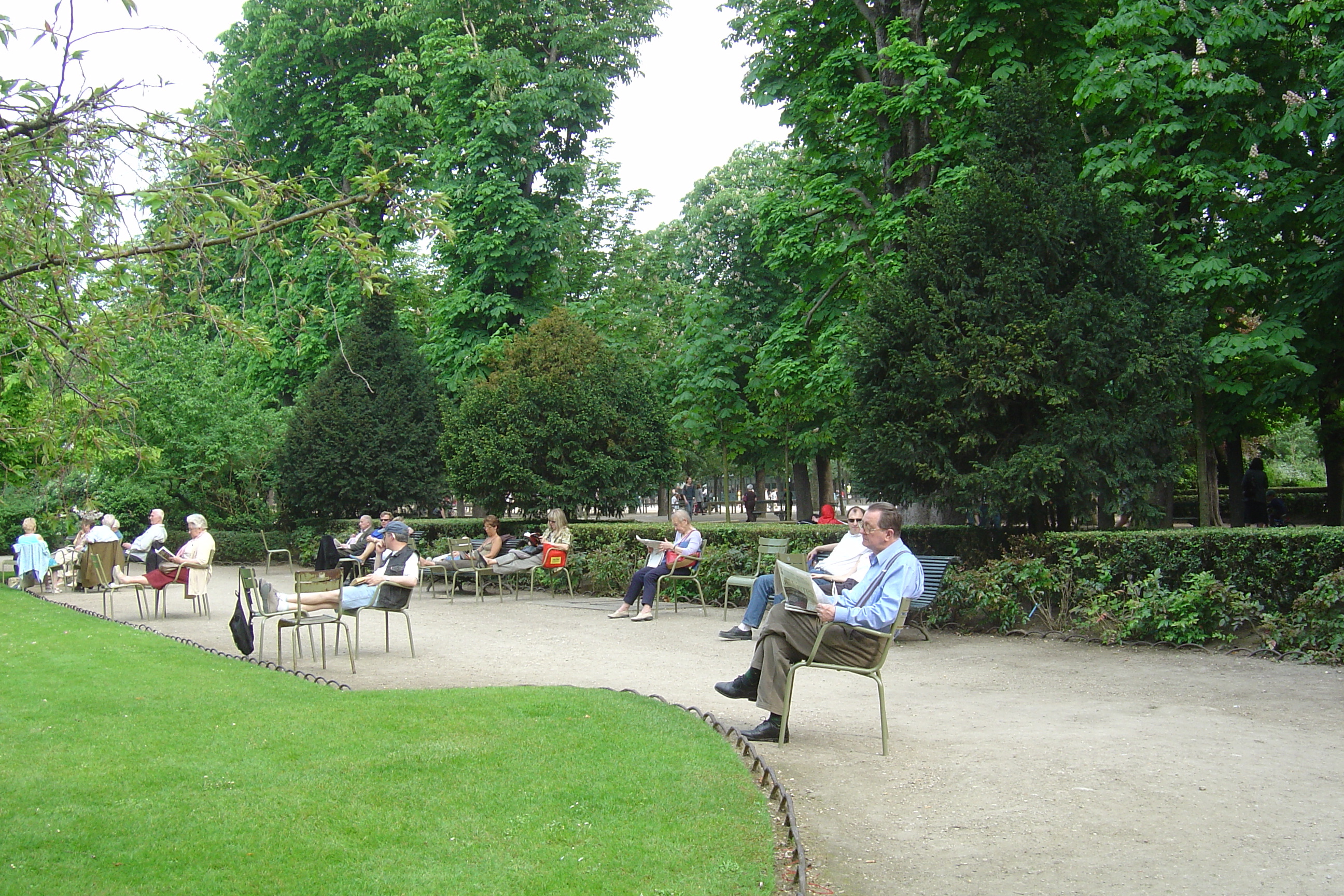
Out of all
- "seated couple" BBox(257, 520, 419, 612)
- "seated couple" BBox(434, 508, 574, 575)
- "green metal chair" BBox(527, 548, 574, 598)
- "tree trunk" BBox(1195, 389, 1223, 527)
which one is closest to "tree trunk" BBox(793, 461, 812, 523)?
"green metal chair" BBox(527, 548, 574, 598)

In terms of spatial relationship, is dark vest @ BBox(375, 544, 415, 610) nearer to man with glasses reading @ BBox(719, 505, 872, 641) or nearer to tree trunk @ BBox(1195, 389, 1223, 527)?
man with glasses reading @ BBox(719, 505, 872, 641)

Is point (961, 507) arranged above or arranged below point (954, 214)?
below

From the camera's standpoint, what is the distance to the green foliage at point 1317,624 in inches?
392

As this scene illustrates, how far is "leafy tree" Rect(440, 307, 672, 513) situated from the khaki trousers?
1358 centimetres

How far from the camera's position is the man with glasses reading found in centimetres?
949

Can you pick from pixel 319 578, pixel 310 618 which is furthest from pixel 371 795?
pixel 319 578

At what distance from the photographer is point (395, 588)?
11.3m

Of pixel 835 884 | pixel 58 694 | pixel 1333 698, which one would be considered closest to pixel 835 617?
pixel 835 884

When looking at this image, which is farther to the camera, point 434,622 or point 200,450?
point 200,450

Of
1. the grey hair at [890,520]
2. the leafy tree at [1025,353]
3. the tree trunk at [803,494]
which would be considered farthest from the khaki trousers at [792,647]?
the tree trunk at [803,494]

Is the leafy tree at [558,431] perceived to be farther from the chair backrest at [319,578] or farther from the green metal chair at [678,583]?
the chair backrest at [319,578]

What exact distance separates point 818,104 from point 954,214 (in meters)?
A: 6.38

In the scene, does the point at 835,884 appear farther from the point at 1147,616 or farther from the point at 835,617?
the point at 1147,616

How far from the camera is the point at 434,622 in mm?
14688
